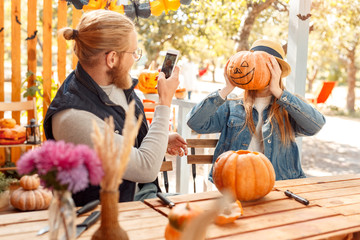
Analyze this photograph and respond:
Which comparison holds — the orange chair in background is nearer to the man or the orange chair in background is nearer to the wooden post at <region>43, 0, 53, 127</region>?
the wooden post at <region>43, 0, 53, 127</region>

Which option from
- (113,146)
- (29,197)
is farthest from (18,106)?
(113,146)

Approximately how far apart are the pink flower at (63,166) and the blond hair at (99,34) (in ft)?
3.03

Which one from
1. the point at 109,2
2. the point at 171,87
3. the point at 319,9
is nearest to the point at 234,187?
the point at 171,87

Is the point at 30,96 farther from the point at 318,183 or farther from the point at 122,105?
the point at 318,183

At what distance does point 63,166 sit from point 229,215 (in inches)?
28.2

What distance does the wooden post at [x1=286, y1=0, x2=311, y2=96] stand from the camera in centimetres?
286

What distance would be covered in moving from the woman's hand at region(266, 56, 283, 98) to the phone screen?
23.0 inches

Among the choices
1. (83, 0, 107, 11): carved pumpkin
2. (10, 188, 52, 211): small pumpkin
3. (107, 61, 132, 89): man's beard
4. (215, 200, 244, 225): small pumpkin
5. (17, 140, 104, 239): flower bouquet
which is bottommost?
(10, 188, 52, 211): small pumpkin

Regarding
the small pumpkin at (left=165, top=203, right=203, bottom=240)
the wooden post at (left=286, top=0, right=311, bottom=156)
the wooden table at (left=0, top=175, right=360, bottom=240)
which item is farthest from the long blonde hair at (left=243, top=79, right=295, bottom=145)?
the small pumpkin at (left=165, top=203, right=203, bottom=240)

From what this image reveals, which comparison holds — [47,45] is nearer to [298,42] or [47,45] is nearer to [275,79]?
[298,42]

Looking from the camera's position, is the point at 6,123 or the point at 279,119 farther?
the point at 6,123

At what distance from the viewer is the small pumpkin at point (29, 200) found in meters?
3.50

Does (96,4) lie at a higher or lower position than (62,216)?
higher

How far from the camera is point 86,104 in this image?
5.86 ft
